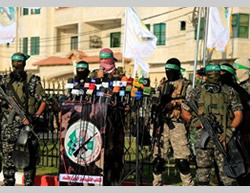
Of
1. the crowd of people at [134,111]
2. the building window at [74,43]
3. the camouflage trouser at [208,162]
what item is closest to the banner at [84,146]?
the crowd of people at [134,111]

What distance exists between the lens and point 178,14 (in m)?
33.9

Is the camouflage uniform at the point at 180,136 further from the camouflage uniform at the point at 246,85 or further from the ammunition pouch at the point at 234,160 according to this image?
the ammunition pouch at the point at 234,160

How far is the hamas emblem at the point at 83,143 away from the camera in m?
7.52

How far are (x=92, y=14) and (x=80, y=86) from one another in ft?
106

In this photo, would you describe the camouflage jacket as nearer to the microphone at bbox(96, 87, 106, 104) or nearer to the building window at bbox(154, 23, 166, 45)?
the microphone at bbox(96, 87, 106, 104)

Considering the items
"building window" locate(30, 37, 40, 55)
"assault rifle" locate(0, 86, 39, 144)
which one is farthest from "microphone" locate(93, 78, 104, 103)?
"building window" locate(30, 37, 40, 55)

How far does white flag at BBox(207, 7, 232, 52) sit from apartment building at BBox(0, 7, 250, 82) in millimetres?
10043

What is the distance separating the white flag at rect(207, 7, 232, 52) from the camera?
19672 millimetres

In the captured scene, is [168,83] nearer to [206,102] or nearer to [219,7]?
[206,102]

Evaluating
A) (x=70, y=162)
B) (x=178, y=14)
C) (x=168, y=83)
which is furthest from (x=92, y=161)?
(x=178, y=14)

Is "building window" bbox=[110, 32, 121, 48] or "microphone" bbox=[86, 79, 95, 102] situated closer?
"microphone" bbox=[86, 79, 95, 102]

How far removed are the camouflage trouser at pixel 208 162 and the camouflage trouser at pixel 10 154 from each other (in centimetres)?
240

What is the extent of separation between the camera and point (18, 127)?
779cm

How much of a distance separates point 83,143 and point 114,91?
0.85 metres
